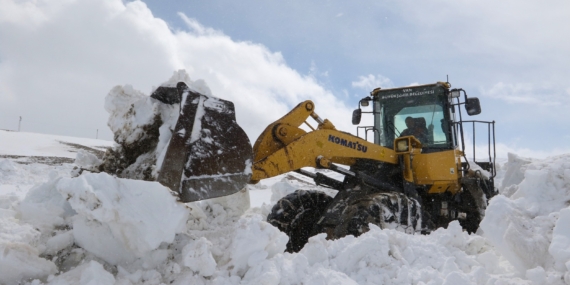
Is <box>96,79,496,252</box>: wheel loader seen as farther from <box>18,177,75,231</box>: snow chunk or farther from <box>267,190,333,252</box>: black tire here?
<box>18,177,75,231</box>: snow chunk

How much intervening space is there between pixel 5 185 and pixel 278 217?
8588 millimetres

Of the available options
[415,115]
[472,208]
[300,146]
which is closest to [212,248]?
[300,146]

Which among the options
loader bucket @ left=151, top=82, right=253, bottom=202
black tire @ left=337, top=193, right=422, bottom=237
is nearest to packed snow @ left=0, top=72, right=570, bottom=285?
loader bucket @ left=151, top=82, right=253, bottom=202

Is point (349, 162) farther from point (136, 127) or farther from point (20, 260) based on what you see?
point (20, 260)

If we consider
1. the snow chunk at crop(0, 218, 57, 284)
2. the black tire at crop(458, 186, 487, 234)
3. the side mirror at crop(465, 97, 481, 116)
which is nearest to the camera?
the snow chunk at crop(0, 218, 57, 284)

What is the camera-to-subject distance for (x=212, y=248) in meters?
2.82

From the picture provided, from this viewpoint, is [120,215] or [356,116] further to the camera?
[356,116]

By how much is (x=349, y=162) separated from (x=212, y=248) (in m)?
2.68

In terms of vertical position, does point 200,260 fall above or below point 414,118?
below

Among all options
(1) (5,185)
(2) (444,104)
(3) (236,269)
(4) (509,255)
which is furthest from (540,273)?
(1) (5,185)

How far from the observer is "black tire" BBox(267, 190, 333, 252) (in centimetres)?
514

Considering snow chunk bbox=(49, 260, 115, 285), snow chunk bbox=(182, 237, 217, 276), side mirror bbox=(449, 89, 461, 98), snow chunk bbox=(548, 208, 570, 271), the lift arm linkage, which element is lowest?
snow chunk bbox=(49, 260, 115, 285)

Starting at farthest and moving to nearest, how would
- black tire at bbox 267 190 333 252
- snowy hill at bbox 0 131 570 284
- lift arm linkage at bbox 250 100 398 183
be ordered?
black tire at bbox 267 190 333 252
lift arm linkage at bbox 250 100 398 183
snowy hill at bbox 0 131 570 284

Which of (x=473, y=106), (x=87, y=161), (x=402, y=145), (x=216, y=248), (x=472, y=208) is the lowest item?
(x=216, y=248)
